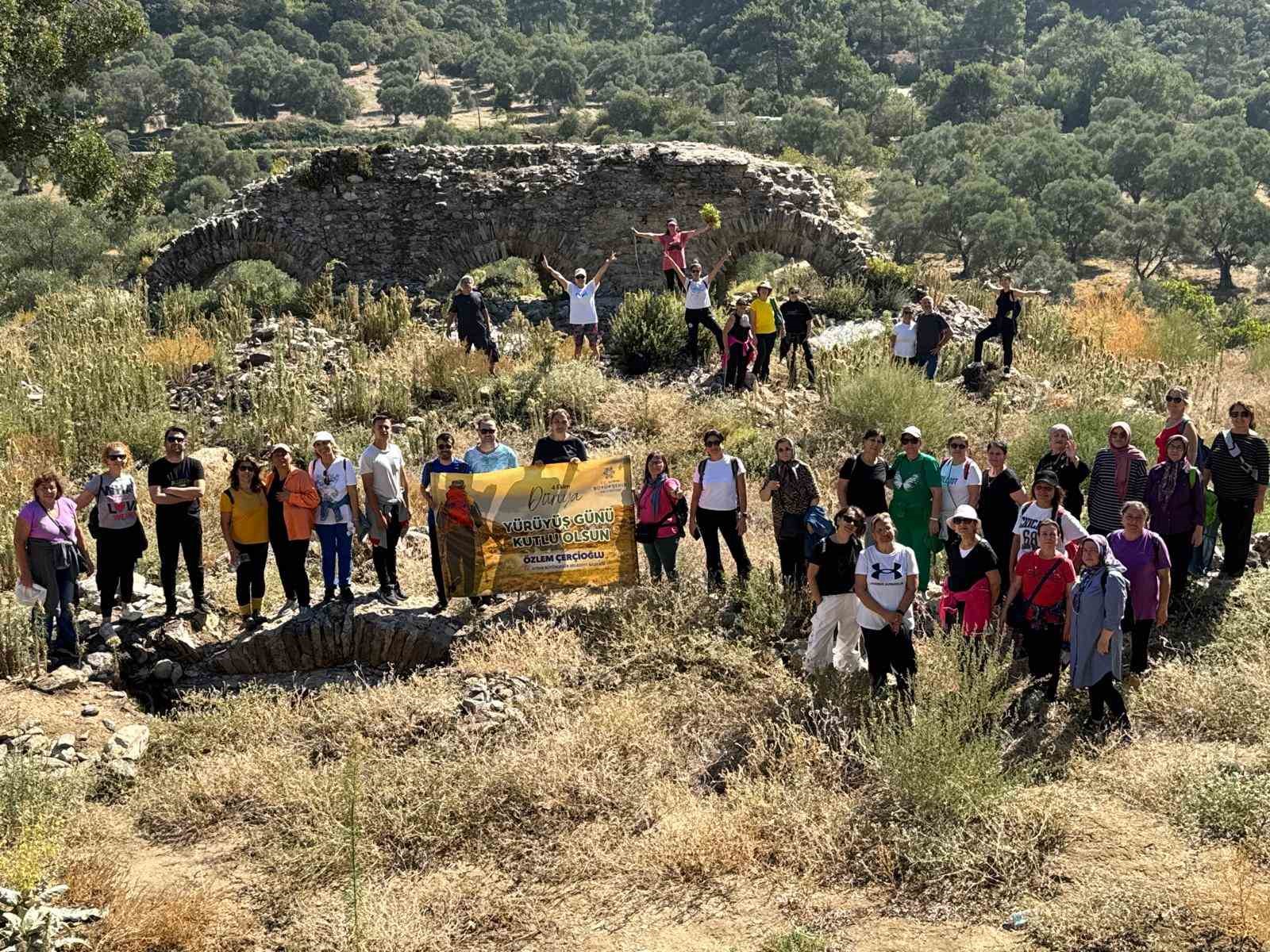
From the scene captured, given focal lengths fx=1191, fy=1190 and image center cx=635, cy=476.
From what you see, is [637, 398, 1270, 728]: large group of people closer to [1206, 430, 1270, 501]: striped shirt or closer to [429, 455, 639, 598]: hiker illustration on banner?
[1206, 430, 1270, 501]: striped shirt

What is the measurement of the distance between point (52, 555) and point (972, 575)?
559 cm

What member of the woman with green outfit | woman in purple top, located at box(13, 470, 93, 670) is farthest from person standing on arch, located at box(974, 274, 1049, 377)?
woman in purple top, located at box(13, 470, 93, 670)

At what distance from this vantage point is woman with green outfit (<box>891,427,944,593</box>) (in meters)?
7.80

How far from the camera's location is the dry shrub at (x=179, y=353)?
13273 mm

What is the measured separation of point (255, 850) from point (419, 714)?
1355 mm

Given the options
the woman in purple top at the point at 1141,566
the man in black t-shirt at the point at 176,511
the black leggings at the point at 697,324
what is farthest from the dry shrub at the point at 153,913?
the black leggings at the point at 697,324

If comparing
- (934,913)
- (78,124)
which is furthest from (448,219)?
(934,913)

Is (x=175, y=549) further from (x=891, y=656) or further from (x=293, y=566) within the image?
(x=891, y=656)

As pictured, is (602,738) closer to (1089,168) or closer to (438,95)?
(1089,168)

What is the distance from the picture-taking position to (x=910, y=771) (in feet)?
19.1

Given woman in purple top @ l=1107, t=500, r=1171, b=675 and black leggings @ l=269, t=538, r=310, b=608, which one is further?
black leggings @ l=269, t=538, r=310, b=608

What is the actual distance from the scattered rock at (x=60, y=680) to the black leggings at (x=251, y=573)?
3.57 feet

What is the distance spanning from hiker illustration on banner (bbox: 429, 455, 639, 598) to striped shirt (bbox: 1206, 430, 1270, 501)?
401cm

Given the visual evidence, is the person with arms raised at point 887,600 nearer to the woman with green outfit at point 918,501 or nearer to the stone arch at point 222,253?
the woman with green outfit at point 918,501
